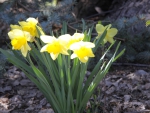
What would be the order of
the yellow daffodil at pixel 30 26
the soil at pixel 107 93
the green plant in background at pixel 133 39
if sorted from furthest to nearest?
the green plant in background at pixel 133 39 < the soil at pixel 107 93 < the yellow daffodil at pixel 30 26

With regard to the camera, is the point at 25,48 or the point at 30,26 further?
the point at 30,26

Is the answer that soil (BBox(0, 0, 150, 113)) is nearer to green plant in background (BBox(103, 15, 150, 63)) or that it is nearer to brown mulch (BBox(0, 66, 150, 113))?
brown mulch (BBox(0, 66, 150, 113))

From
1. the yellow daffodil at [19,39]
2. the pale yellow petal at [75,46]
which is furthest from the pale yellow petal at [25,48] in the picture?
the pale yellow petal at [75,46]

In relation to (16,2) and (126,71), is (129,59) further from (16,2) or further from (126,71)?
(16,2)

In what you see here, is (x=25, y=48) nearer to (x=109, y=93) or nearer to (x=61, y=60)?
(x=61, y=60)

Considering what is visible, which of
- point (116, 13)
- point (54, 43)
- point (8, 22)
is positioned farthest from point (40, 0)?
point (54, 43)

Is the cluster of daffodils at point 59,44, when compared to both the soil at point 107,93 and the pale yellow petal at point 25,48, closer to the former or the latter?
the pale yellow petal at point 25,48

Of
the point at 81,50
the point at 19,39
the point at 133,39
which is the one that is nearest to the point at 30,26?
the point at 19,39
